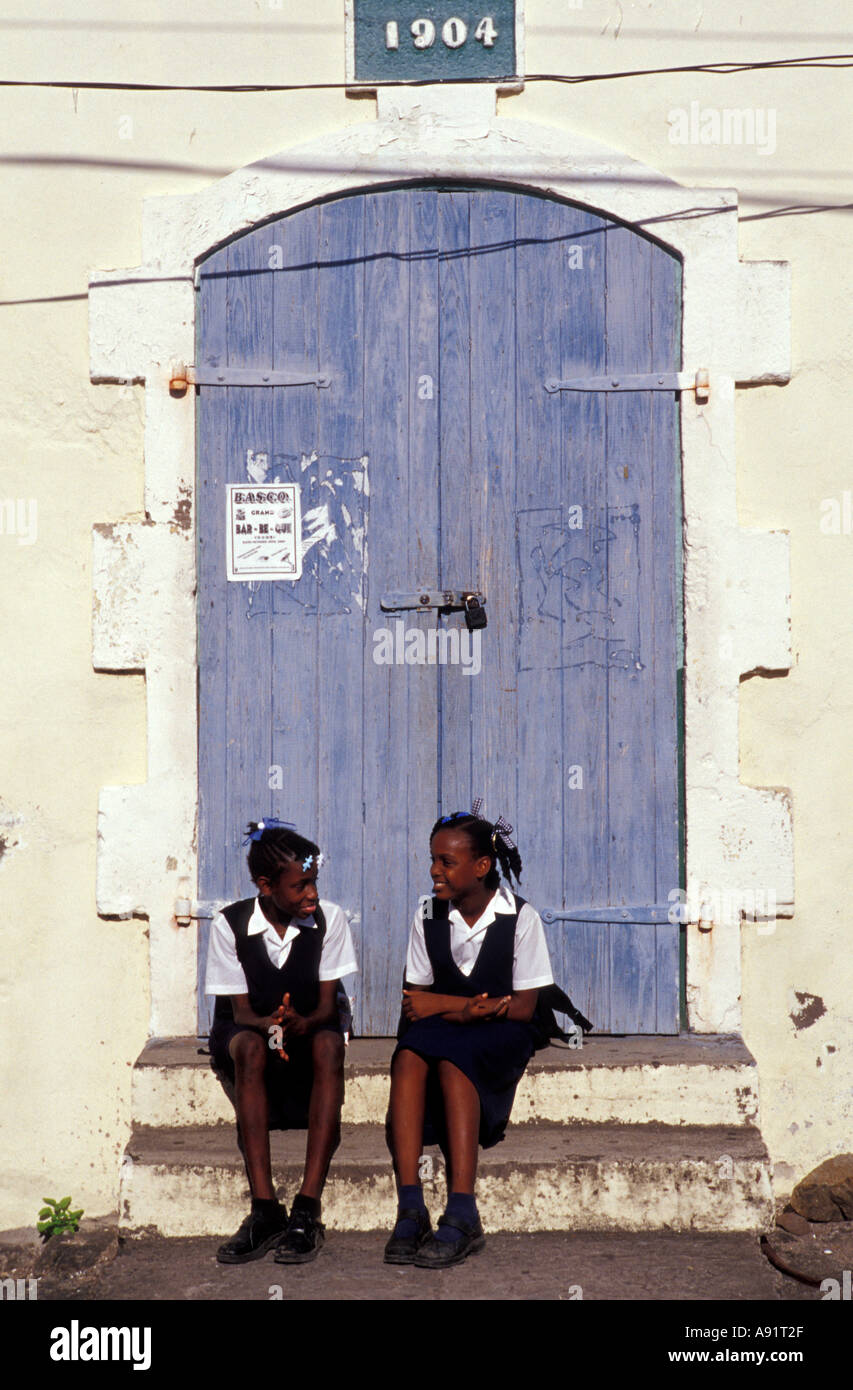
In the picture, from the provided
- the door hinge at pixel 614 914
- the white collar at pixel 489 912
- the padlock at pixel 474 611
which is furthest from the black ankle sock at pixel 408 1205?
the padlock at pixel 474 611

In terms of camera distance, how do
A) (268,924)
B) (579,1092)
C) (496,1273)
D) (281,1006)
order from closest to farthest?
(496,1273)
(281,1006)
(268,924)
(579,1092)

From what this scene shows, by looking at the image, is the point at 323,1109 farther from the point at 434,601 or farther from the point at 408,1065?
the point at 434,601

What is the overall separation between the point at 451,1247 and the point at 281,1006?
0.83m

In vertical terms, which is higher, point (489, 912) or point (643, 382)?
point (643, 382)

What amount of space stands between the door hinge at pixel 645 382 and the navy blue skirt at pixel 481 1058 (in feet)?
6.88

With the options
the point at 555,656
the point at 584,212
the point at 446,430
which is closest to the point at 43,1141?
the point at 555,656

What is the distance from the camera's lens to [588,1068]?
3988 mm

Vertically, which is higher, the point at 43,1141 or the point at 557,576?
the point at 557,576

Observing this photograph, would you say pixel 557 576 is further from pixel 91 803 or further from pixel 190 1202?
pixel 190 1202

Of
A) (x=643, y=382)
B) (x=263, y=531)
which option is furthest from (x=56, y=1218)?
(x=643, y=382)

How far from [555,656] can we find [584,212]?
4.99 ft

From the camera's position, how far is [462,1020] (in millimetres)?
3799

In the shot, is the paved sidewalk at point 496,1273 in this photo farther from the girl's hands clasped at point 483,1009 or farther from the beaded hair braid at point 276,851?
the beaded hair braid at point 276,851

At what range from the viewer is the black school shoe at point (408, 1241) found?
3.44 m
